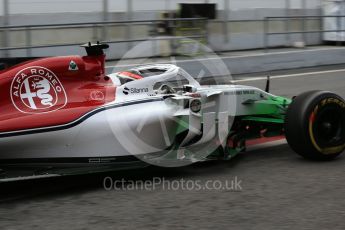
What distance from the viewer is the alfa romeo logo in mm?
4805

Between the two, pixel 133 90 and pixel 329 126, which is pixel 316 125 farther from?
pixel 133 90

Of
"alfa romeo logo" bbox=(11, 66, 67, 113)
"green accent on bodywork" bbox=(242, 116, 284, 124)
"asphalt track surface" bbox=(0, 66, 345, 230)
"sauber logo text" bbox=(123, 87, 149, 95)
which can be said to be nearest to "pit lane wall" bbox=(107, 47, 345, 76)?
"green accent on bodywork" bbox=(242, 116, 284, 124)

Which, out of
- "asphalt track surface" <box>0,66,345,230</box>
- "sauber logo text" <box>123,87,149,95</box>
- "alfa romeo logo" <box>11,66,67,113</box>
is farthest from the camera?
"sauber logo text" <box>123,87,149,95</box>

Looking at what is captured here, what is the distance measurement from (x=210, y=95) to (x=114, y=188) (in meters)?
1.22

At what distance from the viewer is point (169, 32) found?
1385cm

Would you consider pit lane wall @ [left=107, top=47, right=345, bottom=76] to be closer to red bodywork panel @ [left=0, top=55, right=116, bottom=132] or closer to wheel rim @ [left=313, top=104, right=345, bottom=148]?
wheel rim @ [left=313, top=104, right=345, bottom=148]

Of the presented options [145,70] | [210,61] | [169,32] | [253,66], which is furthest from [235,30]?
[145,70]

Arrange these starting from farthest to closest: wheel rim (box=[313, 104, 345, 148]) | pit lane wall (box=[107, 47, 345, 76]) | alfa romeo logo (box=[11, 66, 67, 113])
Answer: pit lane wall (box=[107, 47, 345, 76])
wheel rim (box=[313, 104, 345, 148])
alfa romeo logo (box=[11, 66, 67, 113])

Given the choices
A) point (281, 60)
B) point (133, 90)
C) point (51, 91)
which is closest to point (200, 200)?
point (133, 90)

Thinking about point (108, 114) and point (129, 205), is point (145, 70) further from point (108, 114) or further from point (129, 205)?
point (129, 205)

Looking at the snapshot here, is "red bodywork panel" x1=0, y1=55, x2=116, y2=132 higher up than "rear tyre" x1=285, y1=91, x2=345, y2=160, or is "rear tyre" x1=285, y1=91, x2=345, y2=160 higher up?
"red bodywork panel" x1=0, y1=55, x2=116, y2=132

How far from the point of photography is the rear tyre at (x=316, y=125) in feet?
18.0

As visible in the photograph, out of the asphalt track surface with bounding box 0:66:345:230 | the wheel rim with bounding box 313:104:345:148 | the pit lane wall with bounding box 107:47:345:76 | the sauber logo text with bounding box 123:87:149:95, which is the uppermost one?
the pit lane wall with bounding box 107:47:345:76

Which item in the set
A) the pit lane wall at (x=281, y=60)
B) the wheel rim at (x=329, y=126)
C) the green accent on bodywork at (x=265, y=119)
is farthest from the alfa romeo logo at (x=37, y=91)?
the pit lane wall at (x=281, y=60)
